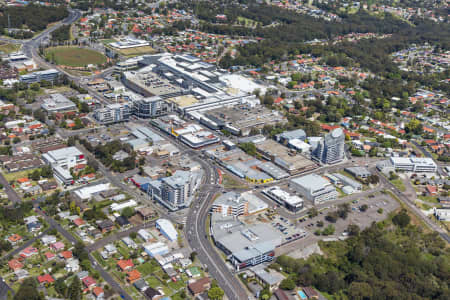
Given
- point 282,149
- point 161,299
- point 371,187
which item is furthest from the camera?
point 282,149

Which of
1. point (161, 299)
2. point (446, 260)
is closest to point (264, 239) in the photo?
point (161, 299)

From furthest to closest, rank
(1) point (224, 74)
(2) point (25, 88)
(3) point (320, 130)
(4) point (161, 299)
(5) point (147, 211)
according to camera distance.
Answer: (1) point (224, 74), (2) point (25, 88), (3) point (320, 130), (5) point (147, 211), (4) point (161, 299)

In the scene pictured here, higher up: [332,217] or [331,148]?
[331,148]

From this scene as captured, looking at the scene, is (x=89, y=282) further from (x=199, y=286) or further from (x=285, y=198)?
(x=285, y=198)

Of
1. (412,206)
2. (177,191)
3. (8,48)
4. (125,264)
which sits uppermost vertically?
(177,191)

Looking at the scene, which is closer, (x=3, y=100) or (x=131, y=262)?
(x=131, y=262)

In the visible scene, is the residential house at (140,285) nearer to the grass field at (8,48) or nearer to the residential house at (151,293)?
the residential house at (151,293)

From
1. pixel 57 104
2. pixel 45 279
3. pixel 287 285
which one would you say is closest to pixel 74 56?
pixel 57 104

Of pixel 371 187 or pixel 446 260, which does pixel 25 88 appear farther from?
pixel 446 260
